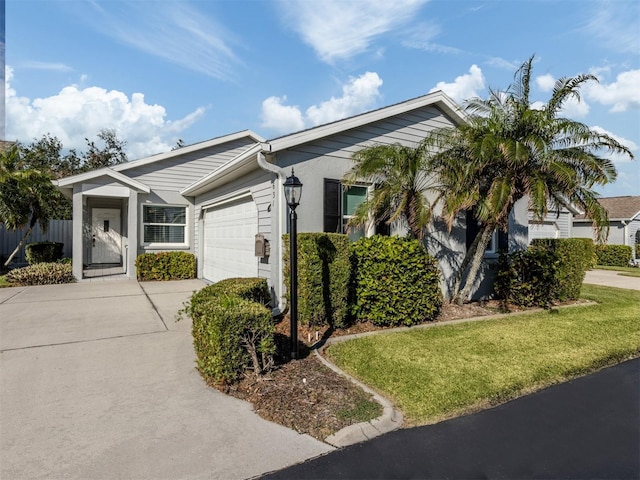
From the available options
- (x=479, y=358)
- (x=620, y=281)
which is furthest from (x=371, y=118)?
(x=620, y=281)

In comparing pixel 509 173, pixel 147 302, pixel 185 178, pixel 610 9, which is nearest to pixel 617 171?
pixel 509 173

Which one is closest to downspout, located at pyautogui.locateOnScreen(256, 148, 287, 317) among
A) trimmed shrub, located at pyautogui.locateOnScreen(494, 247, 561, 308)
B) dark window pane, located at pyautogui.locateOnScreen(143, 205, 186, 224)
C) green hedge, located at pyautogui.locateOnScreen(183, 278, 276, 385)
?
green hedge, located at pyautogui.locateOnScreen(183, 278, 276, 385)

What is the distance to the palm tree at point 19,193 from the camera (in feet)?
38.8

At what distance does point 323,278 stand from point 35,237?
16124mm

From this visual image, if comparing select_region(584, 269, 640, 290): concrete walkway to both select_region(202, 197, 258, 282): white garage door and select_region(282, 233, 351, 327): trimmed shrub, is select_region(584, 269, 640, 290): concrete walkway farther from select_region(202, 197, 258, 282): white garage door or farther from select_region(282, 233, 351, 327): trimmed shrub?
select_region(202, 197, 258, 282): white garage door

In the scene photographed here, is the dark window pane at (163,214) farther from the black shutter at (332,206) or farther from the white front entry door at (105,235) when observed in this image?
the black shutter at (332,206)

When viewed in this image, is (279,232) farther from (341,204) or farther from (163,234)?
(163,234)

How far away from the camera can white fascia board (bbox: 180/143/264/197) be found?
680 cm

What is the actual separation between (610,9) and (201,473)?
935 cm

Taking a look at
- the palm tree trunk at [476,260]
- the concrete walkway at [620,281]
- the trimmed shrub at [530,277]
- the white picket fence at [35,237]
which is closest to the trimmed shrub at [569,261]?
the trimmed shrub at [530,277]

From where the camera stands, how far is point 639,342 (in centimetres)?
573

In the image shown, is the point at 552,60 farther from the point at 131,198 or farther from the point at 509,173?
the point at 131,198

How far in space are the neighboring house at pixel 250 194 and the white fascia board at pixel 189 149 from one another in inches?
1.4

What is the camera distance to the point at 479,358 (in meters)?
4.83
